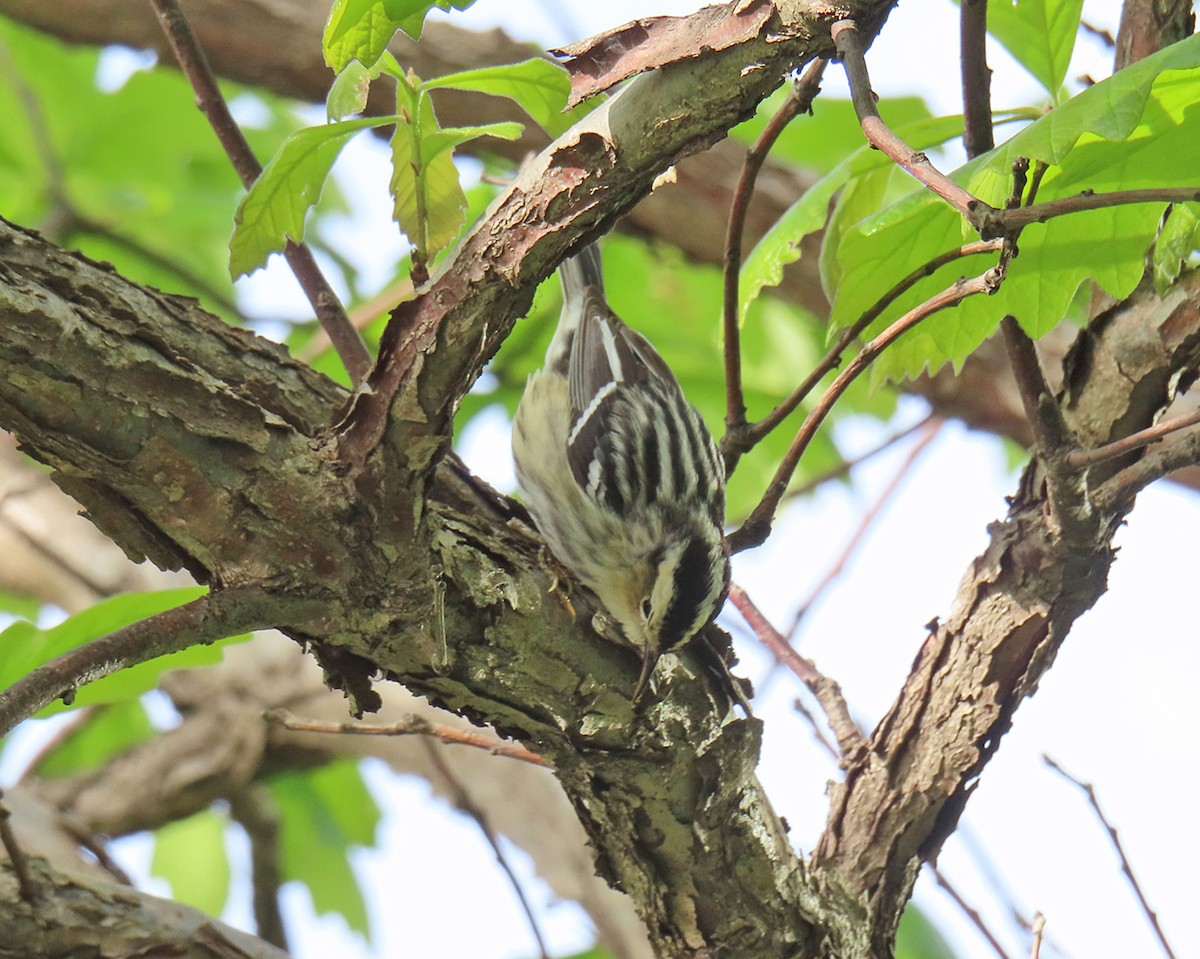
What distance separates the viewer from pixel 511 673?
232cm

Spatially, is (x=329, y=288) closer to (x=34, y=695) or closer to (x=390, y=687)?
(x=34, y=695)

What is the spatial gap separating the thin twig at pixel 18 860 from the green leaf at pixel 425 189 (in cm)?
120

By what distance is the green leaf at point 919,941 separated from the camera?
430cm

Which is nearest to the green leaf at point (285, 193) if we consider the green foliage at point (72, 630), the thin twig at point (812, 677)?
the green foliage at point (72, 630)

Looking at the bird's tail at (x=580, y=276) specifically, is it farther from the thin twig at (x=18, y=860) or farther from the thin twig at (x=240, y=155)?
the thin twig at (x=18, y=860)

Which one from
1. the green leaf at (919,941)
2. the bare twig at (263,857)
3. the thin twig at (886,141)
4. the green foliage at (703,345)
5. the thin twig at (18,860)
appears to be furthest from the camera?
the green foliage at (703,345)

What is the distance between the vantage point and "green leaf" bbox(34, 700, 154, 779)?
17.3 feet

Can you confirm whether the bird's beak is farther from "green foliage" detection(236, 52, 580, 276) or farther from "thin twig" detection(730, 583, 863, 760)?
"green foliage" detection(236, 52, 580, 276)

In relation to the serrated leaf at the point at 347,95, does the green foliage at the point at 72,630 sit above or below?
below

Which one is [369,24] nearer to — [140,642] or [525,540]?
[140,642]

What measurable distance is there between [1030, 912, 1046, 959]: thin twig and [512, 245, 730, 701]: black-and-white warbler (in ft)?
3.23

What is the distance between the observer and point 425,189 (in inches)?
86.7

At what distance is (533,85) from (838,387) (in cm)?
73

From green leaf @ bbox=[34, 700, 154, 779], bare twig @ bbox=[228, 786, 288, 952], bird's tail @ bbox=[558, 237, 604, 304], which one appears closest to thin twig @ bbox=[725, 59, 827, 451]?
bird's tail @ bbox=[558, 237, 604, 304]
